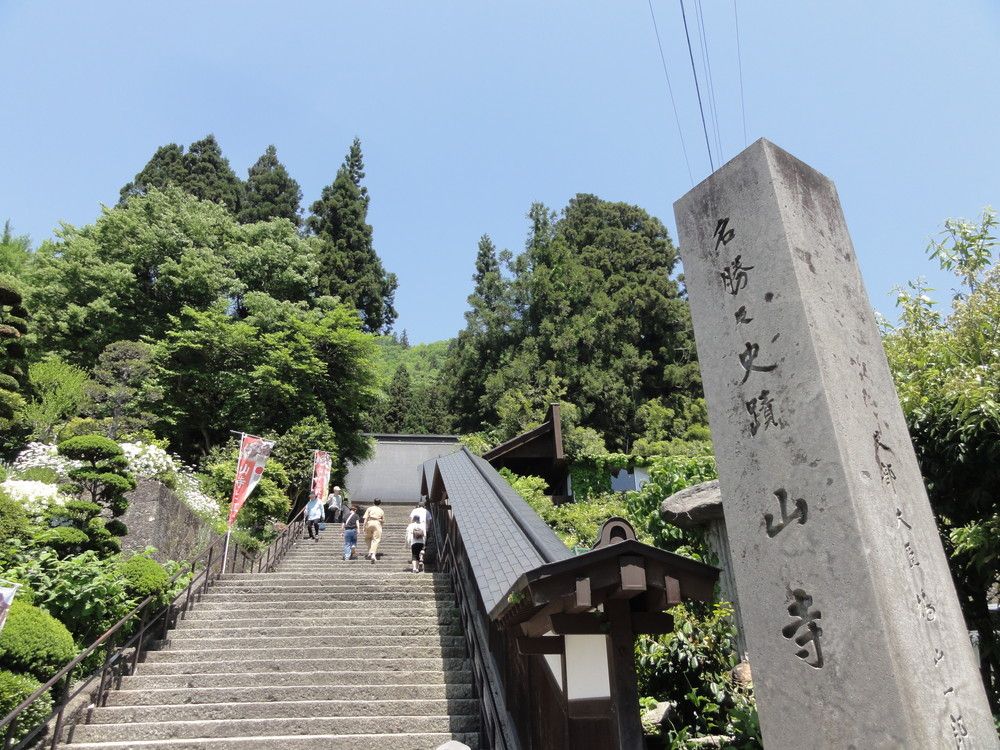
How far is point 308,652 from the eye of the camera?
7.07 metres

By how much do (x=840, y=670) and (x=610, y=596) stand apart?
131 centimetres

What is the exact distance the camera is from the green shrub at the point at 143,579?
7.14 metres

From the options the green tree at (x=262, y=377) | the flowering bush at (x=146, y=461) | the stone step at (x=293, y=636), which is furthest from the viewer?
the green tree at (x=262, y=377)

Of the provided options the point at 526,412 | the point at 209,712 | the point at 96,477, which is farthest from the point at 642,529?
the point at 526,412

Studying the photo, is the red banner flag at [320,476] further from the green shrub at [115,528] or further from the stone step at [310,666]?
the stone step at [310,666]

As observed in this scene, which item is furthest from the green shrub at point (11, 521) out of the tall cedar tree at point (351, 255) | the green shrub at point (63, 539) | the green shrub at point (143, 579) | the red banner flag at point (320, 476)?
the tall cedar tree at point (351, 255)

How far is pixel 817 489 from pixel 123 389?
18599 millimetres

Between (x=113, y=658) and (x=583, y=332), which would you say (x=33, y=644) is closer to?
(x=113, y=658)

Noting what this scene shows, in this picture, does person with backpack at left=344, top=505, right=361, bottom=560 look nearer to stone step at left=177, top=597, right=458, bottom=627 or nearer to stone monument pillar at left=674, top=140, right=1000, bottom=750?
stone step at left=177, top=597, right=458, bottom=627

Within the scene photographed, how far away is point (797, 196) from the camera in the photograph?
3.09 meters

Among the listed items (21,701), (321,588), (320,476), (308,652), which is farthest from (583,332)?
(21,701)

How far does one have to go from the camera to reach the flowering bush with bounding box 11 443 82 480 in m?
11.9

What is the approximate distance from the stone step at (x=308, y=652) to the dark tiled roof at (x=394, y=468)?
18.1 metres

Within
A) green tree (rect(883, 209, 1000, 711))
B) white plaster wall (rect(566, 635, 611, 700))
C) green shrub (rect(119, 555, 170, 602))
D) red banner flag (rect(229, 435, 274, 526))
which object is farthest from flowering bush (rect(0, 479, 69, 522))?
green tree (rect(883, 209, 1000, 711))
